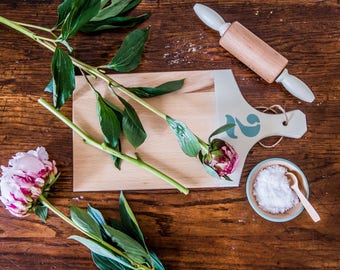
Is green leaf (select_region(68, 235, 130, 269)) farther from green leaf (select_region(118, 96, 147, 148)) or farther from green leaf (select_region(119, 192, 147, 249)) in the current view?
green leaf (select_region(118, 96, 147, 148))

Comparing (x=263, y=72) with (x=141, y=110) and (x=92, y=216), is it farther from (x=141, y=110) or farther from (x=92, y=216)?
(x=92, y=216)

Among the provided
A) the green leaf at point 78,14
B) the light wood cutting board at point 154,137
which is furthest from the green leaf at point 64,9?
the light wood cutting board at point 154,137

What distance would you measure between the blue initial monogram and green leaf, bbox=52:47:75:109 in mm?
300

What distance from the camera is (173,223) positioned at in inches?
34.4

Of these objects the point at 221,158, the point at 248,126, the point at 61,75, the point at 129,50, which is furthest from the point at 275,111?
the point at 61,75

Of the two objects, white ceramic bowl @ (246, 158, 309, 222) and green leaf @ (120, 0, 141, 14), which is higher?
green leaf @ (120, 0, 141, 14)

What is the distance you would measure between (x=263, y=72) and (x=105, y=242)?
419 mm

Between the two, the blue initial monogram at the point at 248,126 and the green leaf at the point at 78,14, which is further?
the blue initial monogram at the point at 248,126

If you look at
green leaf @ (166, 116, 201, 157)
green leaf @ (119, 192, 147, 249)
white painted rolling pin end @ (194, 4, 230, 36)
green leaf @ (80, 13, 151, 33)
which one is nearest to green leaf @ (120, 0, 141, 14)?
green leaf @ (80, 13, 151, 33)

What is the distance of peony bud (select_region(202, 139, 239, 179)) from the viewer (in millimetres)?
776

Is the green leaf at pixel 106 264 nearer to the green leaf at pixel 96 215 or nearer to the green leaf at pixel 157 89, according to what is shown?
the green leaf at pixel 96 215

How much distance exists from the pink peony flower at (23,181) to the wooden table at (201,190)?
0.06 meters

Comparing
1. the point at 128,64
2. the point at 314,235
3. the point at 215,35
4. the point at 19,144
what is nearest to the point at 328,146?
the point at 314,235

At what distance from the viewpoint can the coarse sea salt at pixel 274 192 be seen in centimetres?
83
